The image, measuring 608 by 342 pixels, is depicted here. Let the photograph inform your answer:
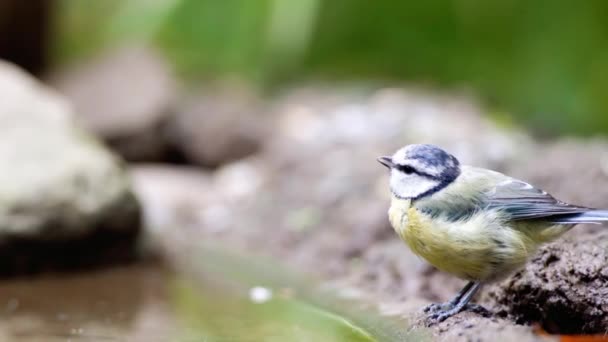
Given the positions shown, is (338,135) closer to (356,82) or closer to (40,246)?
(356,82)

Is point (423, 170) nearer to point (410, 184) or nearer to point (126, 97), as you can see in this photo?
→ point (410, 184)

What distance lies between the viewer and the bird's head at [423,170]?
10.0ft

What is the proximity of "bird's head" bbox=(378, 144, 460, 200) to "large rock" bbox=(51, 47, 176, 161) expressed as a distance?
539 cm

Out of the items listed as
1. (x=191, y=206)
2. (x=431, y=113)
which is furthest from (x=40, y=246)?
(x=431, y=113)

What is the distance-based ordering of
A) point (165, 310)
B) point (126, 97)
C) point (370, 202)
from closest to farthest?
point (165, 310), point (370, 202), point (126, 97)

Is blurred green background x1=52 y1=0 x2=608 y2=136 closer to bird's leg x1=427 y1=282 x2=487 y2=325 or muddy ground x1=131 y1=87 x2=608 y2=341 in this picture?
muddy ground x1=131 y1=87 x2=608 y2=341

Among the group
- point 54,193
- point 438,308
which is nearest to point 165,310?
point 54,193

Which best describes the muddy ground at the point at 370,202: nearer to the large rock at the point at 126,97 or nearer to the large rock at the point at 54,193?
the large rock at the point at 126,97

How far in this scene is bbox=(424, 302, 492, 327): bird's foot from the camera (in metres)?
2.86

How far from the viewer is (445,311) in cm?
295

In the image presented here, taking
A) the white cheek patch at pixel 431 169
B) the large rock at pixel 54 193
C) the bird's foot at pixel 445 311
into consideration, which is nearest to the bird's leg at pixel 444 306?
the bird's foot at pixel 445 311

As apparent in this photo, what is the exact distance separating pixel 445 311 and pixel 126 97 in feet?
20.8

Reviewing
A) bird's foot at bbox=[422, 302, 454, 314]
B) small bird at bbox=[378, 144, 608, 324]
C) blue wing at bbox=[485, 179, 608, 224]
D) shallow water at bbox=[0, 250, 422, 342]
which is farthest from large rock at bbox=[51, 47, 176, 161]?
blue wing at bbox=[485, 179, 608, 224]

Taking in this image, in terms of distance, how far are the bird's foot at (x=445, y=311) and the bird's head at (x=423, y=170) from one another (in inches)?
16.9
